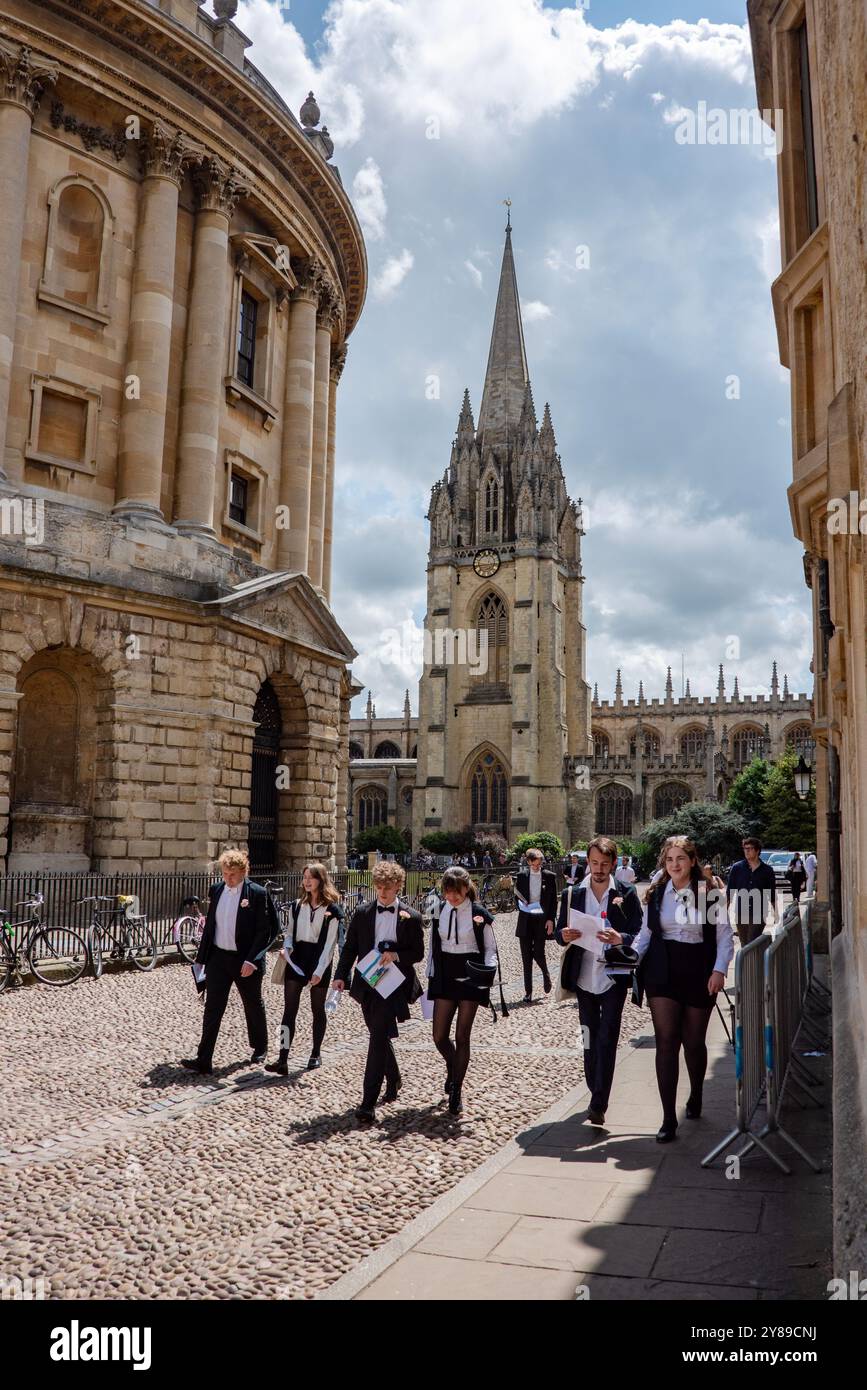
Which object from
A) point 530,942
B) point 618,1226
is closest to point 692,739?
point 530,942

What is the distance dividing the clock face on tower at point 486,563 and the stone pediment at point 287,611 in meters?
42.5

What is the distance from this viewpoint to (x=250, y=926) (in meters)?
8.47

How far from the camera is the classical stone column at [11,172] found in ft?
57.3

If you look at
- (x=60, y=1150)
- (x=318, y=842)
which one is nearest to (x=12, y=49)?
(x=318, y=842)

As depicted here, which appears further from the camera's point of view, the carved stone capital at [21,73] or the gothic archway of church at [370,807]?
the gothic archway of church at [370,807]

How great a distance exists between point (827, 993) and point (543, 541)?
5391 centimetres

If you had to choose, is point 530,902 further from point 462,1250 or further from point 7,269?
point 7,269

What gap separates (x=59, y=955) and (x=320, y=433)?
1664 centimetres

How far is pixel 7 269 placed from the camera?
17484mm

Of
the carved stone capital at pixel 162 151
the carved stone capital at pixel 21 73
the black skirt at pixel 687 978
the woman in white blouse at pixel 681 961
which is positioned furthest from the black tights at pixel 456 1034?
the carved stone capital at pixel 162 151

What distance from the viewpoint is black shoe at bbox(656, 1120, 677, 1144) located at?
6.39m

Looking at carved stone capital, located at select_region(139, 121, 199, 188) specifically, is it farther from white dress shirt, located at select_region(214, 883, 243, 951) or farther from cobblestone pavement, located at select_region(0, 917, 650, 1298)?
white dress shirt, located at select_region(214, 883, 243, 951)

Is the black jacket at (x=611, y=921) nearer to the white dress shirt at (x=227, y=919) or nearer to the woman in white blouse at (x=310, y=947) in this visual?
the woman in white blouse at (x=310, y=947)
